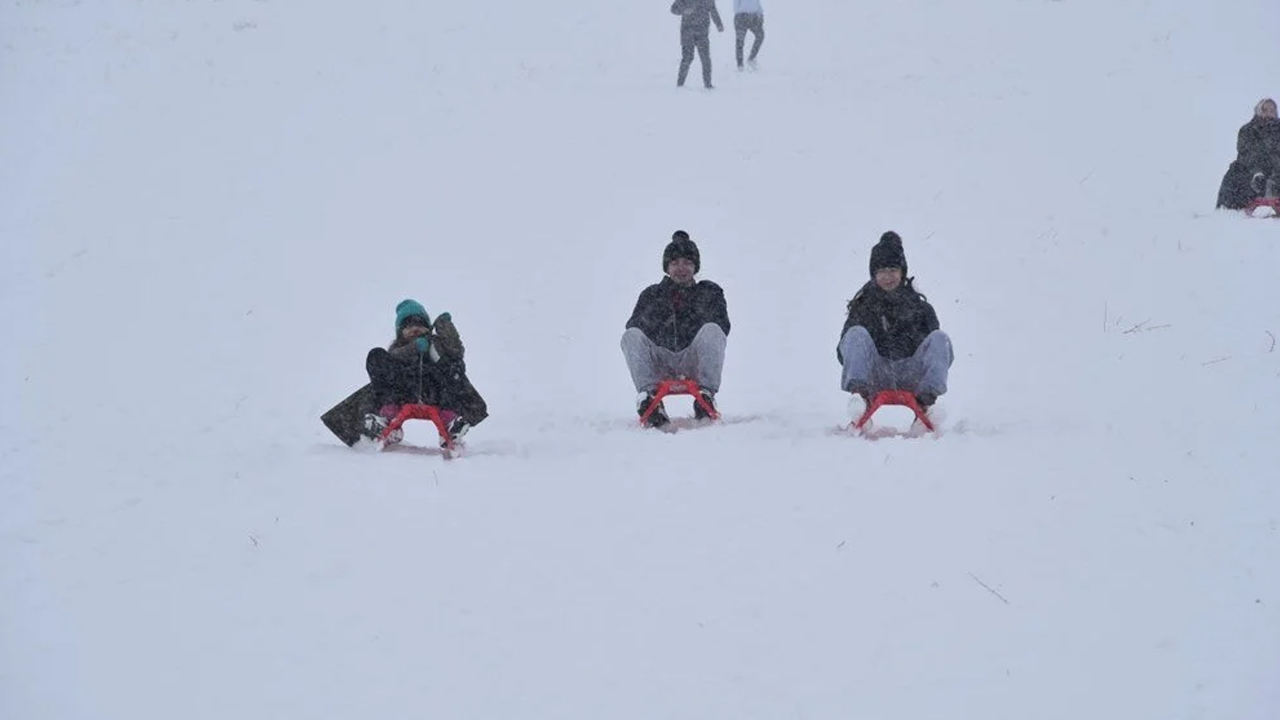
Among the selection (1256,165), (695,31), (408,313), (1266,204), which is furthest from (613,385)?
(695,31)

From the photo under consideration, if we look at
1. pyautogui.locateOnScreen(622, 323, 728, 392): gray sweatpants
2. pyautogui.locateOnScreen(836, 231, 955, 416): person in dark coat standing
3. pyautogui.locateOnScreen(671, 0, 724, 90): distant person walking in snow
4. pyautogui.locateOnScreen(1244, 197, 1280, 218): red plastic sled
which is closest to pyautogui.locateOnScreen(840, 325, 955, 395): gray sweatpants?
pyautogui.locateOnScreen(836, 231, 955, 416): person in dark coat standing

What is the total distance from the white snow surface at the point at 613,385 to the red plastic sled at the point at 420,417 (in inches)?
8.5

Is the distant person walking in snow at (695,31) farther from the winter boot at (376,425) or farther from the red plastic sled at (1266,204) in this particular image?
the winter boot at (376,425)

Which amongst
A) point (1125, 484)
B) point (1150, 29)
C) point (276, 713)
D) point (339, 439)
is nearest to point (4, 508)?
point (339, 439)

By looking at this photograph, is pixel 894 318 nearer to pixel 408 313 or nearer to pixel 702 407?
pixel 702 407

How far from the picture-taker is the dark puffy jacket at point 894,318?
23.2 feet

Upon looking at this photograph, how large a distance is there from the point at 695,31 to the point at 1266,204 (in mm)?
9217

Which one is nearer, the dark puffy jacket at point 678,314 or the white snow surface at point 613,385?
the white snow surface at point 613,385

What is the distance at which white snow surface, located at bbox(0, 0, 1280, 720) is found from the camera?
4066 millimetres

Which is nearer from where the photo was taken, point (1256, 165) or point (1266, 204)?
point (1266, 204)

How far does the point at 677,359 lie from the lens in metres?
7.61

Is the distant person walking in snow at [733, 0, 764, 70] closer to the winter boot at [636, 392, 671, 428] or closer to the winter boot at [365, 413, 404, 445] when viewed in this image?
the winter boot at [636, 392, 671, 428]

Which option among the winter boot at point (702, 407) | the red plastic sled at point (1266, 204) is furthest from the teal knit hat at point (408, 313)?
the red plastic sled at point (1266, 204)

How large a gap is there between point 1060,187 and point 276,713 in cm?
1230
